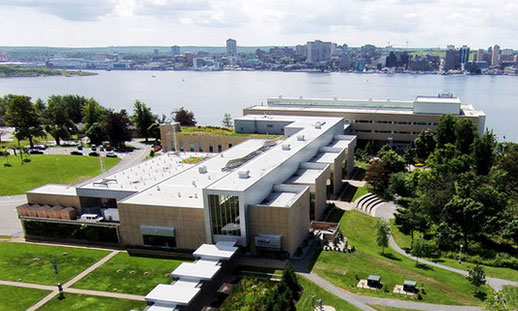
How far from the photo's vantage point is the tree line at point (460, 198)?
39156 millimetres

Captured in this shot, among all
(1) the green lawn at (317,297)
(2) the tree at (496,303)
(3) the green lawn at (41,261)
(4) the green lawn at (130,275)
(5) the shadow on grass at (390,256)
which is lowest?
(5) the shadow on grass at (390,256)

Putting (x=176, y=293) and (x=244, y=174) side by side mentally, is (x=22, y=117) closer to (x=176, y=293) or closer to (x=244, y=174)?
(x=244, y=174)

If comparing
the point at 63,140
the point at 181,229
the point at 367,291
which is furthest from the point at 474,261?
the point at 63,140

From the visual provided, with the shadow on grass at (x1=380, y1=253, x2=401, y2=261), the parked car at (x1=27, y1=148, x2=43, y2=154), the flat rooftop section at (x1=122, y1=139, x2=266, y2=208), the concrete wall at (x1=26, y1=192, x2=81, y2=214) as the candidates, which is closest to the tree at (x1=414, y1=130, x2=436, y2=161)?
the flat rooftop section at (x1=122, y1=139, x2=266, y2=208)

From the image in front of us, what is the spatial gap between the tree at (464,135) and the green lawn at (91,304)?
2027 inches

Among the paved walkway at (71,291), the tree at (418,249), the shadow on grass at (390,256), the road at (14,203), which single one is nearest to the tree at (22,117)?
the road at (14,203)

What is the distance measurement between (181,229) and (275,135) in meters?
33.3

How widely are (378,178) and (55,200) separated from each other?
38258mm

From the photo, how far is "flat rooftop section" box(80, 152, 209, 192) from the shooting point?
44.9m

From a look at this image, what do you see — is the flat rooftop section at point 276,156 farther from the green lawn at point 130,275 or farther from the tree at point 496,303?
the tree at point 496,303

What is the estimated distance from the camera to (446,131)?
64688mm

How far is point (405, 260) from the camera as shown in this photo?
36906 millimetres

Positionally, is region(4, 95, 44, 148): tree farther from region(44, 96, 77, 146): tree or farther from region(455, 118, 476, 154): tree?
region(455, 118, 476, 154): tree

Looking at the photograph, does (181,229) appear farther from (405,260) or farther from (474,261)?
(474,261)
